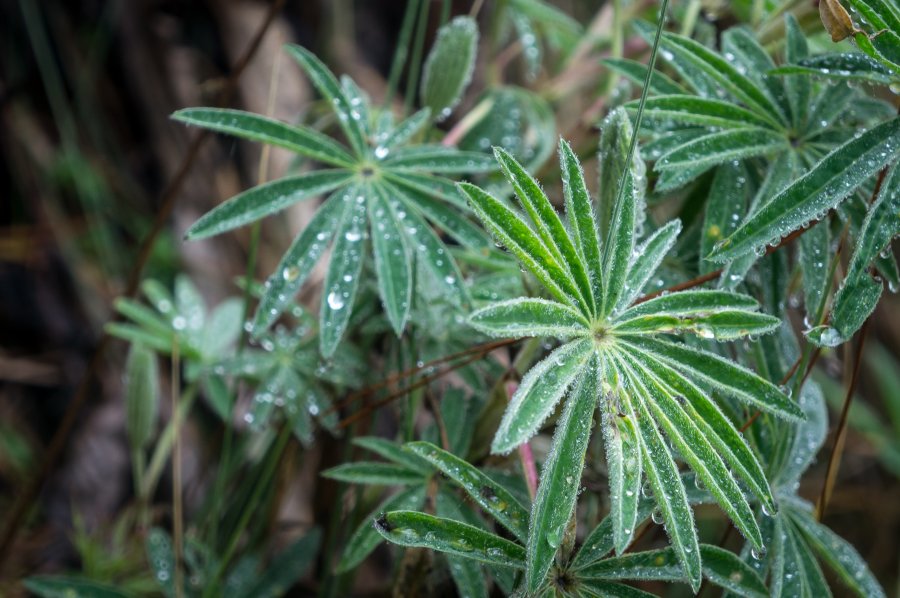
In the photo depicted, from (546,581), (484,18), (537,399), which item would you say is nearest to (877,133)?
(537,399)

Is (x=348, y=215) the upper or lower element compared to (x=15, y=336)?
lower

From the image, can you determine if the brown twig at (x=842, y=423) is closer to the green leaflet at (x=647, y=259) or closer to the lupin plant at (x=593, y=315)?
the lupin plant at (x=593, y=315)

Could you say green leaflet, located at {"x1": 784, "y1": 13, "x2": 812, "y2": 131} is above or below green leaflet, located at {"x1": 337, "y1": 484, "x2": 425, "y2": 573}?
above

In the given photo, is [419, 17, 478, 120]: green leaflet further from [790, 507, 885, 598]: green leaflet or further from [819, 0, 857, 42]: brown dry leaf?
[790, 507, 885, 598]: green leaflet

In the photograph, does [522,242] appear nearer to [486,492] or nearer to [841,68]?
[486,492]

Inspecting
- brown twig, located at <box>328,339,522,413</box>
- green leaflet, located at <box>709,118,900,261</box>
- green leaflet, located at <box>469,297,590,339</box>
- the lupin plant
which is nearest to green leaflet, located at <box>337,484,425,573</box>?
the lupin plant

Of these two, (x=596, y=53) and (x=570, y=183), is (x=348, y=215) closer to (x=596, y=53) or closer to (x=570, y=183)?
(x=570, y=183)

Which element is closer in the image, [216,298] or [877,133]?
[877,133]

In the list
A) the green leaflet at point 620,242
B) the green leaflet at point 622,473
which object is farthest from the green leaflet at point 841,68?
the green leaflet at point 622,473
